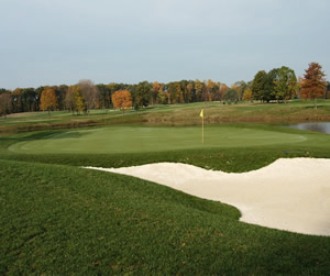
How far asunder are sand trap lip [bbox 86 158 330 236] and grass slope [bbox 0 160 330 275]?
2.48 metres

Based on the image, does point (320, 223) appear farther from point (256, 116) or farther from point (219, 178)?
point (256, 116)

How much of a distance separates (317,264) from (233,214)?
168 inches

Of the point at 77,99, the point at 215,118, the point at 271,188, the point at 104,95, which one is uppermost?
the point at 104,95

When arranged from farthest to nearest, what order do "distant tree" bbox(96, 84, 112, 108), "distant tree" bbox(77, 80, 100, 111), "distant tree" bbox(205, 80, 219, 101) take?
"distant tree" bbox(205, 80, 219, 101) → "distant tree" bbox(96, 84, 112, 108) → "distant tree" bbox(77, 80, 100, 111)

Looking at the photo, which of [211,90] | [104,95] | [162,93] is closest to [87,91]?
[104,95]

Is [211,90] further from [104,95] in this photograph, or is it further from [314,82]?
[314,82]

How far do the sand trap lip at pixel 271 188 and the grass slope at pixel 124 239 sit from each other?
97.8 inches

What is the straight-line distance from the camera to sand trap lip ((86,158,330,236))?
923cm

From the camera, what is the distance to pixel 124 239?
20.2 ft

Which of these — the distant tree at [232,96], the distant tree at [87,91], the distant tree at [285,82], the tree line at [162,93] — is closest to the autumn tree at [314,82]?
the tree line at [162,93]

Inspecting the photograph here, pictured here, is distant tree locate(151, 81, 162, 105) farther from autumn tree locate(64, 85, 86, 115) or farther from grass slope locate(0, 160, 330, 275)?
grass slope locate(0, 160, 330, 275)

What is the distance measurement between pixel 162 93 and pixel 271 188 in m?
117

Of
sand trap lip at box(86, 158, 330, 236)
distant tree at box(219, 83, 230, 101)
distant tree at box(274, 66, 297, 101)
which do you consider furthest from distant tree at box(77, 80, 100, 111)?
sand trap lip at box(86, 158, 330, 236)

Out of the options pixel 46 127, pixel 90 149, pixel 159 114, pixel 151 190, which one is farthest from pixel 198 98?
pixel 151 190
